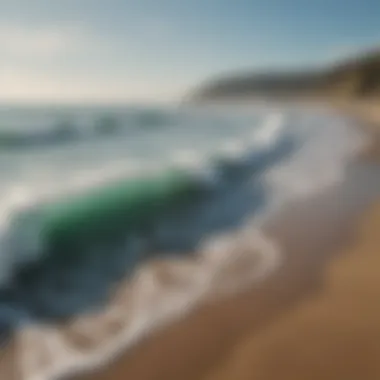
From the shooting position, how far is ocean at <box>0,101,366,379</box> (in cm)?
217

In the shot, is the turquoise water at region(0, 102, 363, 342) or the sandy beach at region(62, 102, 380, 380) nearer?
the sandy beach at region(62, 102, 380, 380)

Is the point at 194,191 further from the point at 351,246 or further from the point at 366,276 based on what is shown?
the point at 366,276

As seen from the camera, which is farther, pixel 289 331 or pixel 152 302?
pixel 152 302

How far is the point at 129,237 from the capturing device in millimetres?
3299

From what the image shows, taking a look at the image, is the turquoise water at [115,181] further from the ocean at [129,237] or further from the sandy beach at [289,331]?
the sandy beach at [289,331]

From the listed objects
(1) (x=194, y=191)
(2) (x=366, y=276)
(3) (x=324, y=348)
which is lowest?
(3) (x=324, y=348)

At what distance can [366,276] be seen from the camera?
2400 mm

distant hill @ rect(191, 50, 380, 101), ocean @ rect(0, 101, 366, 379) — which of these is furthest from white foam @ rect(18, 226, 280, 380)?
distant hill @ rect(191, 50, 380, 101)

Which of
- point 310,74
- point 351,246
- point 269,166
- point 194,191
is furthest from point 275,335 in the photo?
point 310,74

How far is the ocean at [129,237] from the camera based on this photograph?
85.4 inches

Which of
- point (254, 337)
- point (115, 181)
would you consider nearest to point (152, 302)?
point (254, 337)

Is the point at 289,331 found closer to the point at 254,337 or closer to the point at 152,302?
the point at 254,337

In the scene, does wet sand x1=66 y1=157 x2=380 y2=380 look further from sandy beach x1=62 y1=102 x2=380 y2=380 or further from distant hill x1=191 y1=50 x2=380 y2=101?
→ distant hill x1=191 y1=50 x2=380 y2=101

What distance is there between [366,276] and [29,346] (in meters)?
1.43
